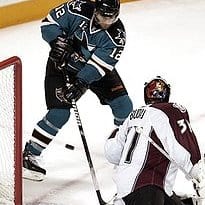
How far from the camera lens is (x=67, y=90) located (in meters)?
3.36

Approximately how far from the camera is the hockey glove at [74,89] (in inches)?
132

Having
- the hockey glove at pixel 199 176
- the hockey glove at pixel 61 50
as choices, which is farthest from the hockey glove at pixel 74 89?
the hockey glove at pixel 199 176

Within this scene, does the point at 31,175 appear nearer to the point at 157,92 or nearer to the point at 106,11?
the point at 106,11

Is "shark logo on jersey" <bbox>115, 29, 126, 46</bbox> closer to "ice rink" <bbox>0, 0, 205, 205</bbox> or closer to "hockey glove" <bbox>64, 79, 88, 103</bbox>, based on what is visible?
"hockey glove" <bbox>64, 79, 88, 103</bbox>

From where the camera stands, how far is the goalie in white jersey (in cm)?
259

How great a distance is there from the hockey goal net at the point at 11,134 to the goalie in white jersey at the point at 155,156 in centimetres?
47

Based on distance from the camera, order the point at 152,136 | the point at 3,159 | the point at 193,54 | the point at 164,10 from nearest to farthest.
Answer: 1. the point at 152,136
2. the point at 3,159
3. the point at 193,54
4. the point at 164,10

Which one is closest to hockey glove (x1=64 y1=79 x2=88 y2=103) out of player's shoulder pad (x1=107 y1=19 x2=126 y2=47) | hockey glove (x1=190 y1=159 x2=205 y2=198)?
player's shoulder pad (x1=107 y1=19 x2=126 y2=47)

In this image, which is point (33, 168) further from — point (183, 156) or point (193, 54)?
point (193, 54)

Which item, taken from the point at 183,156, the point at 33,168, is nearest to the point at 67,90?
the point at 33,168

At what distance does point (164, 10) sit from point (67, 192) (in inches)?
123

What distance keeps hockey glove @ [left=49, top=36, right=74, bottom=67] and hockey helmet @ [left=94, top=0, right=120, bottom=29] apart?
171 millimetres

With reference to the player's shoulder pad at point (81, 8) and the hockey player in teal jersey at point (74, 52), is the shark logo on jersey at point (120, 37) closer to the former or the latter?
the hockey player in teal jersey at point (74, 52)

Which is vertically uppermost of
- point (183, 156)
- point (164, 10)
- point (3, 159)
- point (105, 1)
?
point (105, 1)
